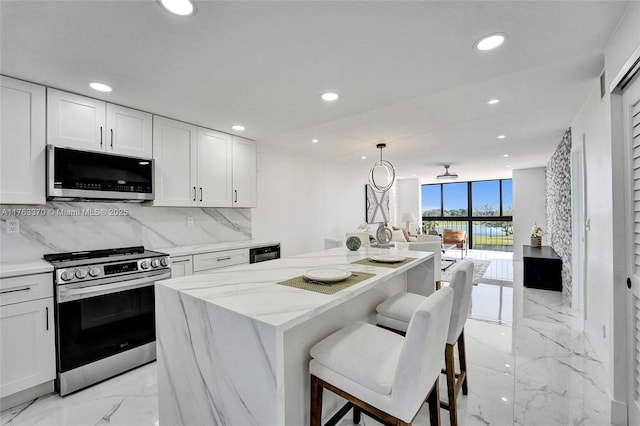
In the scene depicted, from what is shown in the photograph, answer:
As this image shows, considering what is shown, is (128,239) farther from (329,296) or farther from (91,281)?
(329,296)

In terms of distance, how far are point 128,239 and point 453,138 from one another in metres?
4.46

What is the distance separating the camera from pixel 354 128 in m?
3.93

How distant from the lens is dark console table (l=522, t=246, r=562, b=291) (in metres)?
4.56

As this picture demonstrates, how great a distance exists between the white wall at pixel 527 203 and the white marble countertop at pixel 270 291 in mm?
7341

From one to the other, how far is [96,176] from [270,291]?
2.14 meters

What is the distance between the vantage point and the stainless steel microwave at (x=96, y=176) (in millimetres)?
2297

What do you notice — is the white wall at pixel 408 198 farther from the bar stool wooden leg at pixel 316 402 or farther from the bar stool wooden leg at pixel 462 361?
the bar stool wooden leg at pixel 316 402

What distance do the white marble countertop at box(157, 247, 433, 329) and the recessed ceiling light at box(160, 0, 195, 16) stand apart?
1395 millimetres

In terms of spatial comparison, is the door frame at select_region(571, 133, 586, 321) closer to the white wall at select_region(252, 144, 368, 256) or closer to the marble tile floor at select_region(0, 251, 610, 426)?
the marble tile floor at select_region(0, 251, 610, 426)

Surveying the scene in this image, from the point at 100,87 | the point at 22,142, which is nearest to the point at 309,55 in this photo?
the point at 100,87

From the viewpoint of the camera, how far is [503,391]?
2084 millimetres

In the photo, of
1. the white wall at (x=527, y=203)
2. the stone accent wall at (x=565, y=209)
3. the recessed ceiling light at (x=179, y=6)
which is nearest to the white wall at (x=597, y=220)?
the stone accent wall at (x=565, y=209)

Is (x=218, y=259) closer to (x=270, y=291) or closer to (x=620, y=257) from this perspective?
(x=270, y=291)

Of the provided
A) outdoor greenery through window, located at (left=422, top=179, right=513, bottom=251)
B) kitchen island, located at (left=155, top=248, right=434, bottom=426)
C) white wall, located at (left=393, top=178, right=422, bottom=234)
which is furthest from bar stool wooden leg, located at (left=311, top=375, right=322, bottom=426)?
outdoor greenery through window, located at (left=422, top=179, right=513, bottom=251)
